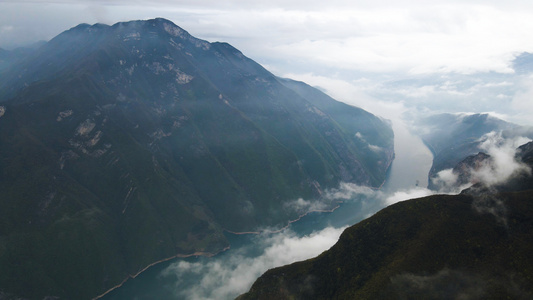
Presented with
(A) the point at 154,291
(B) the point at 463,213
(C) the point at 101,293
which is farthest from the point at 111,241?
(B) the point at 463,213

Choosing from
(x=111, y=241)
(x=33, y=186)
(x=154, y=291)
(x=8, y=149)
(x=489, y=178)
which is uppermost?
(x=8, y=149)

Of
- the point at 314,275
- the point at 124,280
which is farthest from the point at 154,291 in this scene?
the point at 314,275

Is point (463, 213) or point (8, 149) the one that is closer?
point (463, 213)

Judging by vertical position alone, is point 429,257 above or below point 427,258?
above

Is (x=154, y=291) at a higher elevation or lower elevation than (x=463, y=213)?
lower

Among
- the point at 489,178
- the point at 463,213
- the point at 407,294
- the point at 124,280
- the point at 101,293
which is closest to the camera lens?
the point at 407,294

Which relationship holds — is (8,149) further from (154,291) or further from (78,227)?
(154,291)

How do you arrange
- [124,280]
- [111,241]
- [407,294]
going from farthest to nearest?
[111,241] → [124,280] → [407,294]
